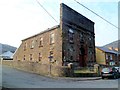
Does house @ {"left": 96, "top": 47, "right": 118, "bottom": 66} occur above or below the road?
above

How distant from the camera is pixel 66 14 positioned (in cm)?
3653

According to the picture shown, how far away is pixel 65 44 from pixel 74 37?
10.9 feet

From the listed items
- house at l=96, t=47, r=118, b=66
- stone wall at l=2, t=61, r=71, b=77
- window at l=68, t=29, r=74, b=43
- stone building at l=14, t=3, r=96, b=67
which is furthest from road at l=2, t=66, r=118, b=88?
house at l=96, t=47, r=118, b=66

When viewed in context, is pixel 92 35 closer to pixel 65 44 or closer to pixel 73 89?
pixel 65 44

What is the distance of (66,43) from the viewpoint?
35812 millimetres

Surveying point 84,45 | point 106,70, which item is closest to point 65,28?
point 84,45

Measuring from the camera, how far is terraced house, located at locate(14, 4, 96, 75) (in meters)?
35.4

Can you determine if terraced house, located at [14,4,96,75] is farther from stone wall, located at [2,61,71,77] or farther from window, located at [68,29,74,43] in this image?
stone wall, located at [2,61,71,77]

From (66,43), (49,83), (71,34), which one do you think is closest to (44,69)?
(66,43)

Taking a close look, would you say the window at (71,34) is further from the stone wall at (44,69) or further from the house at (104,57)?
the house at (104,57)

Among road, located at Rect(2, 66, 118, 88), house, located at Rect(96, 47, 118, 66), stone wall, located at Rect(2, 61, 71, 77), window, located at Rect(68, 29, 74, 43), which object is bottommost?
road, located at Rect(2, 66, 118, 88)

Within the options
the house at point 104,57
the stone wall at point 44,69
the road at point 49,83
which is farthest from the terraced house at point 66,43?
the house at point 104,57

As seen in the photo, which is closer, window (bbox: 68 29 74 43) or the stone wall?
the stone wall

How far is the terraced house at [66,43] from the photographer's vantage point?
1395 inches
